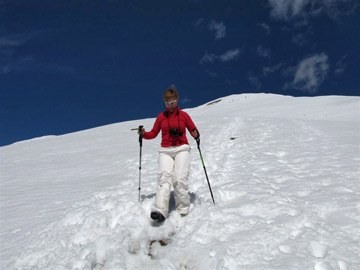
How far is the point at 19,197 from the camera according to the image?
5.74 m

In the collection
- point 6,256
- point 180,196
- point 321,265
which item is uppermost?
point 180,196

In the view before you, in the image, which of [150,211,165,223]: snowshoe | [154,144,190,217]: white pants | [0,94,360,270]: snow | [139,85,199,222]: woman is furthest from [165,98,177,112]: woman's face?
[150,211,165,223]: snowshoe

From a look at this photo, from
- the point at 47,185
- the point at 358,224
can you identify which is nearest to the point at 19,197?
the point at 47,185

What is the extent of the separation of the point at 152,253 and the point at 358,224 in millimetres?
3086

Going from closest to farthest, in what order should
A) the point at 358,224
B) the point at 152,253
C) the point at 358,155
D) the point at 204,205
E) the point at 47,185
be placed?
the point at 152,253
the point at 358,224
the point at 204,205
the point at 47,185
the point at 358,155

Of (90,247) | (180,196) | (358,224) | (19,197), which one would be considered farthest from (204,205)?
(19,197)

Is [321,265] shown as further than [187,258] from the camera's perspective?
No

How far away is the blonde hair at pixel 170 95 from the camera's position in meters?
4.78

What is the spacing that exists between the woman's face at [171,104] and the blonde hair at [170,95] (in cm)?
6

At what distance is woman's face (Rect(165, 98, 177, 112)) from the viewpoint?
4.79m

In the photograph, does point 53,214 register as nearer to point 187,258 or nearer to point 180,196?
point 180,196

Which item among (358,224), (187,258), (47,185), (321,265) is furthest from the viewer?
(47,185)

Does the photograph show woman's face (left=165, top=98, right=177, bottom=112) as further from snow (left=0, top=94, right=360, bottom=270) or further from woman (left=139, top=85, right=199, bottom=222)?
snow (left=0, top=94, right=360, bottom=270)

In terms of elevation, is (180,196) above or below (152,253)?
above
